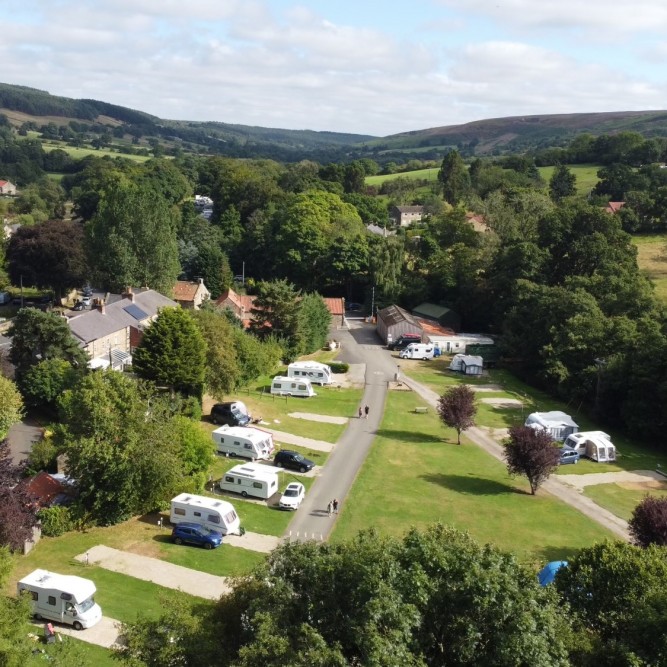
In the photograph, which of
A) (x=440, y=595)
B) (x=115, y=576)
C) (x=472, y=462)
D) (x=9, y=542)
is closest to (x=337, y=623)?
(x=440, y=595)

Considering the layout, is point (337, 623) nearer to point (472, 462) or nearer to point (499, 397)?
point (472, 462)

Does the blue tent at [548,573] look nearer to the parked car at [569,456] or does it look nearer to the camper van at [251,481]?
the camper van at [251,481]


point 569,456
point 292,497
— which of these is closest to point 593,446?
point 569,456

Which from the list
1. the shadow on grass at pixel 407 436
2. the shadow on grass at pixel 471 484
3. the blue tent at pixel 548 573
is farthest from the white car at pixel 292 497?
the blue tent at pixel 548 573

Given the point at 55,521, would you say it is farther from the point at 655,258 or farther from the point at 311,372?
the point at 655,258

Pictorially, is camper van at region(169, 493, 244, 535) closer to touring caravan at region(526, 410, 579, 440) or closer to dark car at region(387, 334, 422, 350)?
touring caravan at region(526, 410, 579, 440)

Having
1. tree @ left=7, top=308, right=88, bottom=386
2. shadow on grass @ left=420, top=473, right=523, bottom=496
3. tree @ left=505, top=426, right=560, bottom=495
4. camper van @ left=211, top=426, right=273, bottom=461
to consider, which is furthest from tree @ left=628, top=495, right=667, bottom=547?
tree @ left=7, top=308, right=88, bottom=386
